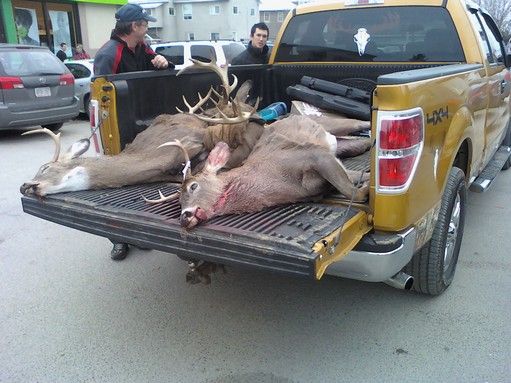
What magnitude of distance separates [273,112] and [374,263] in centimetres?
273

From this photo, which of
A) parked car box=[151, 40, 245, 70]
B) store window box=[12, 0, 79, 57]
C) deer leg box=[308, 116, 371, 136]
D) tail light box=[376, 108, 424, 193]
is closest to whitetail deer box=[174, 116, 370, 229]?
tail light box=[376, 108, 424, 193]

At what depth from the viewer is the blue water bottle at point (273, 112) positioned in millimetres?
5298

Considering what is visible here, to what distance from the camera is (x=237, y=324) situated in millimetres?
3838

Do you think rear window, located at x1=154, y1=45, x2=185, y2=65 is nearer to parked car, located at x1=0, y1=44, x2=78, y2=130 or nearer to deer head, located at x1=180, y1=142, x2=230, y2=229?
parked car, located at x1=0, y1=44, x2=78, y2=130

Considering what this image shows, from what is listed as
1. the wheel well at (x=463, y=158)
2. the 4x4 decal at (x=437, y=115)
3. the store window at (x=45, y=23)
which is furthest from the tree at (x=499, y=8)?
the 4x4 decal at (x=437, y=115)

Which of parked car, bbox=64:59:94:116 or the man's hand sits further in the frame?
parked car, bbox=64:59:94:116

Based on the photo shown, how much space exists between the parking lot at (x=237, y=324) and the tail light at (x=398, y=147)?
3.98 feet

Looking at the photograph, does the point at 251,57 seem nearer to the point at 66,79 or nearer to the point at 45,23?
the point at 66,79

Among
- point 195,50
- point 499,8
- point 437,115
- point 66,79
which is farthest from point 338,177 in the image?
point 499,8

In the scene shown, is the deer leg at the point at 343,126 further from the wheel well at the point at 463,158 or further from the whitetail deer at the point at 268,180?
the whitetail deer at the point at 268,180

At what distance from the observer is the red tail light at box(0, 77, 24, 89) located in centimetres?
1068

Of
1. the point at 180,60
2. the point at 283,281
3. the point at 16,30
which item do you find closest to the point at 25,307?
the point at 283,281

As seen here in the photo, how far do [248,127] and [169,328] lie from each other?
165 centimetres

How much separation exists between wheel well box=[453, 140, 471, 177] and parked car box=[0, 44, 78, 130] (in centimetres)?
946
